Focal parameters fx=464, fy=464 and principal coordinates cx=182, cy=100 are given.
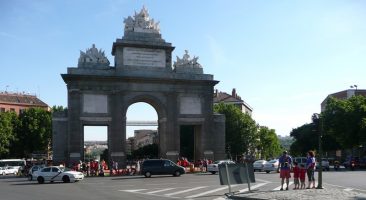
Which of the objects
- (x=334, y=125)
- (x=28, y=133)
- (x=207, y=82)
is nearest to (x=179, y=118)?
(x=207, y=82)

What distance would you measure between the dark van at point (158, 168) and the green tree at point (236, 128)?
4126 centimetres

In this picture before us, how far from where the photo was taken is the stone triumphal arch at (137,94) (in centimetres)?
4534

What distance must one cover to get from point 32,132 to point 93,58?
40647 millimetres

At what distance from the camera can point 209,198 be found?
20.0 metres

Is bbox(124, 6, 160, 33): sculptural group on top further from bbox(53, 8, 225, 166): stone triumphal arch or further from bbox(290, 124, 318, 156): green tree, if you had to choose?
bbox(290, 124, 318, 156): green tree

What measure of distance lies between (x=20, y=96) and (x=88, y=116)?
232 ft

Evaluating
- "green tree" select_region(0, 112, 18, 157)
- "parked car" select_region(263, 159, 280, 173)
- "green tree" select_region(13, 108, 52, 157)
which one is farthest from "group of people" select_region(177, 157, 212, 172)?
"green tree" select_region(13, 108, 52, 157)

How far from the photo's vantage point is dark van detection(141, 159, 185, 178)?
129 ft

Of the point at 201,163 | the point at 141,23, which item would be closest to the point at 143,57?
the point at 141,23

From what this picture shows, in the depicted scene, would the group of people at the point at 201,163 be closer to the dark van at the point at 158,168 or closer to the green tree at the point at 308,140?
the dark van at the point at 158,168

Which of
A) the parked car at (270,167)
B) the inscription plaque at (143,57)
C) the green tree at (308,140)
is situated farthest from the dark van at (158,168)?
the green tree at (308,140)

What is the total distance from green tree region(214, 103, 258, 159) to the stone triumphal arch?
3050cm

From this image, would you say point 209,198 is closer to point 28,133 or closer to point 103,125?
point 103,125

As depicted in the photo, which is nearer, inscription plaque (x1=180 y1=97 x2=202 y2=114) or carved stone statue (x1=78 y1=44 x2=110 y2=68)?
carved stone statue (x1=78 y1=44 x2=110 y2=68)
